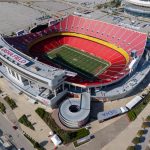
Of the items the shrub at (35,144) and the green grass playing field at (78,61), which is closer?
the shrub at (35,144)

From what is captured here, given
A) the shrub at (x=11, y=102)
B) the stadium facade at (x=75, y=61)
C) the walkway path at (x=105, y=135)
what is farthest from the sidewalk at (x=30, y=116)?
the walkway path at (x=105, y=135)

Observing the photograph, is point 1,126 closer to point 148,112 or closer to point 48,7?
point 148,112

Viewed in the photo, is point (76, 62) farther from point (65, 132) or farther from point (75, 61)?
point (65, 132)

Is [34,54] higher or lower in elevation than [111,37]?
lower

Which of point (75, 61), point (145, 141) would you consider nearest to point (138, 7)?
point (75, 61)

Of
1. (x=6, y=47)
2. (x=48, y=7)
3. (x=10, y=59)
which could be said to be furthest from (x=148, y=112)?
(x=48, y=7)

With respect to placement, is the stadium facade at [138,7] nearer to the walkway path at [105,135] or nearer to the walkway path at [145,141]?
the walkway path at [105,135]

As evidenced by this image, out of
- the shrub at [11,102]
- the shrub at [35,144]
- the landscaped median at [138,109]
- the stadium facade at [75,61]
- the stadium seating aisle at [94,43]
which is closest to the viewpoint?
the shrub at [35,144]
